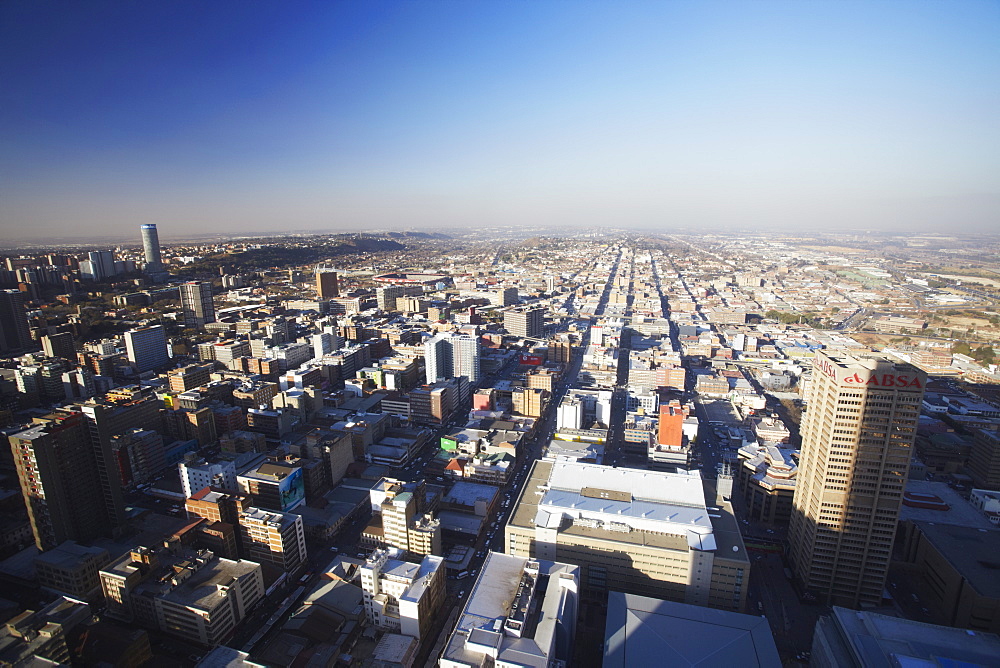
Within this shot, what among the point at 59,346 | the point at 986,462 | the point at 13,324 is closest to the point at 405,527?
the point at 986,462

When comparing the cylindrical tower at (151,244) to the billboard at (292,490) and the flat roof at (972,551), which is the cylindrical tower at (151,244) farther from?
the flat roof at (972,551)

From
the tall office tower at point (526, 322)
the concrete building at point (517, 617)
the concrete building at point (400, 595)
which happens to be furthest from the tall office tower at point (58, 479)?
the tall office tower at point (526, 322)

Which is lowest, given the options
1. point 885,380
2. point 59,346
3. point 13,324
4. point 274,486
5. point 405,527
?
point 405,527

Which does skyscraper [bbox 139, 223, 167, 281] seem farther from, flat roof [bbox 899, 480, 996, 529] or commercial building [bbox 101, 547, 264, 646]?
flat roof [bbox 899, 480, 996, 529]

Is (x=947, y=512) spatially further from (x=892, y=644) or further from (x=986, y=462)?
(x=892, y=644)

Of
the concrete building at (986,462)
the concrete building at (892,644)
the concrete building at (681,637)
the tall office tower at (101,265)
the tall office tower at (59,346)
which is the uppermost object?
the tall office tower at (101,265)

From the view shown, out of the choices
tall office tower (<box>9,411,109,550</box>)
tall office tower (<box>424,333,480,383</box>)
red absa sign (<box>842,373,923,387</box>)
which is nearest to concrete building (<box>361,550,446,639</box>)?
tall office tower (<box>9,411,109,550</box>)
